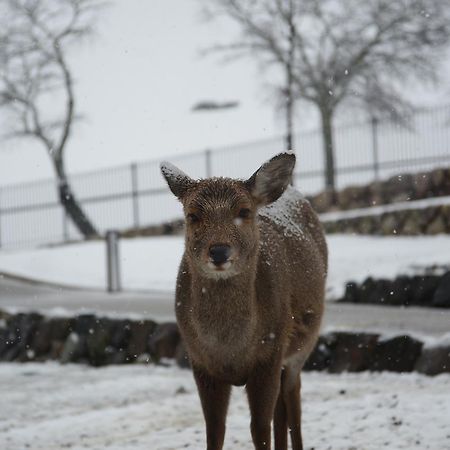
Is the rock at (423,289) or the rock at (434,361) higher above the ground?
the rock at (423,289)

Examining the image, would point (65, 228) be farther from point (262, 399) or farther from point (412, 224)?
point (262, 399)

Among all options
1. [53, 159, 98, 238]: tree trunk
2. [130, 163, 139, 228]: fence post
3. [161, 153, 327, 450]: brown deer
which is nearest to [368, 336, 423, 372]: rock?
[161, 153, 327, 450]: brown deer

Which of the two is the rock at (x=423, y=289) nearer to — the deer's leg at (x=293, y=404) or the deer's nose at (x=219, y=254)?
the deer's leg at (x=293, y=404)

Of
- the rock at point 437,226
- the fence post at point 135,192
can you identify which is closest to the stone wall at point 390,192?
the rock at point 437,226

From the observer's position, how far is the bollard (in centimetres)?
1413

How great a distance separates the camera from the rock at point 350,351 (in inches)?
312

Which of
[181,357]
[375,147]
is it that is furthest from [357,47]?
[181,357]

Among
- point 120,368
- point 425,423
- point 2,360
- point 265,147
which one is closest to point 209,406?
point 425,423

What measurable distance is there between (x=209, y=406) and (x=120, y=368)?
567cm

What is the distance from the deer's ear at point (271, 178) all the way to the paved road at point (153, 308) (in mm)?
4116

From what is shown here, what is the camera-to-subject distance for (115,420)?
22.3 ft

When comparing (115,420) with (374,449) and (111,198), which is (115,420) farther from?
(111,198)

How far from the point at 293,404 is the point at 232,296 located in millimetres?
1273

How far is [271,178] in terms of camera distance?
4125 mm
